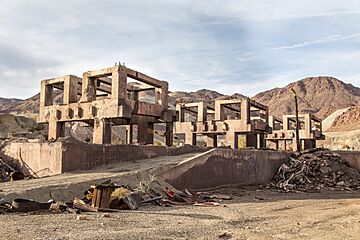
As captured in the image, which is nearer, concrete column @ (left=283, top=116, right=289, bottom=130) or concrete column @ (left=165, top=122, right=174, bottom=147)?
concrete column @ (left=165, top=122, right=174, bottom=147)

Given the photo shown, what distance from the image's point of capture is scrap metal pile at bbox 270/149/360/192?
70.1 ft

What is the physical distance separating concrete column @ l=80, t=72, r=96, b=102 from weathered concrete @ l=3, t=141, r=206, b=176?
563 centimetres

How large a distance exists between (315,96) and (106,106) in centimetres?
12453

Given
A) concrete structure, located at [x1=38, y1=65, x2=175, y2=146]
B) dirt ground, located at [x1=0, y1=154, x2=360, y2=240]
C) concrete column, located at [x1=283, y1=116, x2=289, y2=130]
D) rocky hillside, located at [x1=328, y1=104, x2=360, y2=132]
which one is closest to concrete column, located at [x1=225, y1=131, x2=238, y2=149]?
concrete structure, located at [x1=38, y1=65, x2=175, y2=146]

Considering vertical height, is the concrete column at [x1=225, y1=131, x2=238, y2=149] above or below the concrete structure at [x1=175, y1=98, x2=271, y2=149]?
below

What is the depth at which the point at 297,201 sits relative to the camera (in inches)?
621

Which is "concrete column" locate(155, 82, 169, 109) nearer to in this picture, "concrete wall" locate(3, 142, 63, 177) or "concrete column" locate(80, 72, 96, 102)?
"concrete column" locate(80, 72, 96, 102)

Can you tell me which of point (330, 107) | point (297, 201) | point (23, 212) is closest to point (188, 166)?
point (297, 201)

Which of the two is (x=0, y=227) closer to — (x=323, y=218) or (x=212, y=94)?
(x=323, y=218)

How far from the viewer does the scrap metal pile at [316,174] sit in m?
21.4

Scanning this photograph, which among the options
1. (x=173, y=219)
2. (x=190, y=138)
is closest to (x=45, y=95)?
(x=190, y=138)

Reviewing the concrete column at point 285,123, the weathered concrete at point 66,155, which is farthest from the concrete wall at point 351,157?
the concrete column at point 285,123

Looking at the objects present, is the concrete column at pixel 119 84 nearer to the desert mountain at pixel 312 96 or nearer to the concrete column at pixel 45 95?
the concrete column at pixel 45 95

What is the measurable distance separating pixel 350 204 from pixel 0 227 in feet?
39.4
